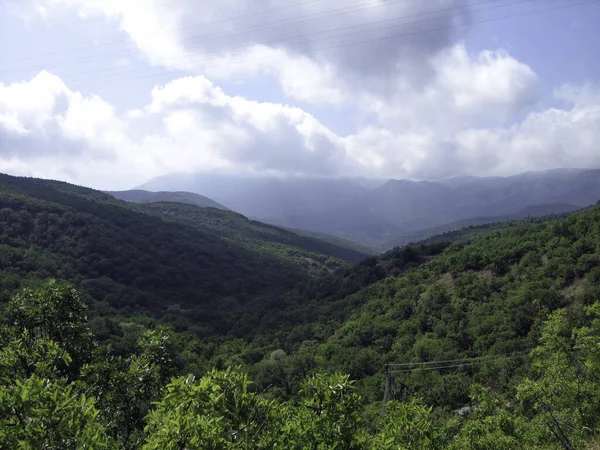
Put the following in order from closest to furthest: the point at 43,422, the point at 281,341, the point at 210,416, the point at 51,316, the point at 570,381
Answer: the point at 43,422, the point at 210,416, the point at 51,316, the point at 570,381, the point at 281,341

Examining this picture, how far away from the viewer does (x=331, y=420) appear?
5320 millimetres

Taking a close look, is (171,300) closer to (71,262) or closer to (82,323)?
(71,262)

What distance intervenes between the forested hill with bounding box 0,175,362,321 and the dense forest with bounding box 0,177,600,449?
0.51 metres

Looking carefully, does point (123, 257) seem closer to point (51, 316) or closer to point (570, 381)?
point (51, 316)

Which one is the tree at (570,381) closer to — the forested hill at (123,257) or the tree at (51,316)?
the tree at (51,316)

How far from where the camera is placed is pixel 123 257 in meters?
87.3

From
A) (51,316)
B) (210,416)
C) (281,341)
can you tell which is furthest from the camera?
(281,341)

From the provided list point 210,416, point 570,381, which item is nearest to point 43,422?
point 210,416

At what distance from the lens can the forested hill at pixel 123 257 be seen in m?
70.4

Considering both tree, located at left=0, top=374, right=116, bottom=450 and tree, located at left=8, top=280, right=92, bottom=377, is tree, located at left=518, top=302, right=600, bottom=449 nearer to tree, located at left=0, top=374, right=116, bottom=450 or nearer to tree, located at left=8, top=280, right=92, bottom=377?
tree, located at left=0, top=374, right=116, bottom=450

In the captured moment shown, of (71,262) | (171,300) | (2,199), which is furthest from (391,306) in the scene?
(2,199)

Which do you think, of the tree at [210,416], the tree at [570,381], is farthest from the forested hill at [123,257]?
the tree at [570,381]

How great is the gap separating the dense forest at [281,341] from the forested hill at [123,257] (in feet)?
1.68

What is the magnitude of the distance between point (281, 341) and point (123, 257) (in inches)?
2008
